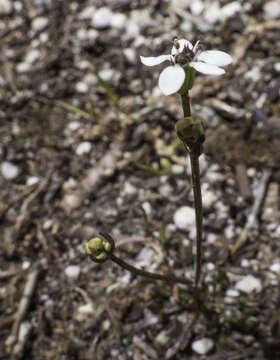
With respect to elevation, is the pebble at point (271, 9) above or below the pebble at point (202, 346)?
above

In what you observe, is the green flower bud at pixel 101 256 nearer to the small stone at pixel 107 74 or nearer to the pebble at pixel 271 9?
the small stone at pixel 107 74

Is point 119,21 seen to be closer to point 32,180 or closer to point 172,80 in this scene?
point 32,180

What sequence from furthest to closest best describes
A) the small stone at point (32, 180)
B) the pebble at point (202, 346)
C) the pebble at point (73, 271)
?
the small stone at point (32, 180), the pebble at point (73, 271), the pebble at point (202, 346)

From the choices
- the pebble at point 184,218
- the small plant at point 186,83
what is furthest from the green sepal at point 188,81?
the pebble at point 184,218

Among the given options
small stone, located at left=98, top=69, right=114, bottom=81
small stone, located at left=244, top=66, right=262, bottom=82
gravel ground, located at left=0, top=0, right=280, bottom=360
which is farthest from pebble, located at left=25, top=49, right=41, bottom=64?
small stone, located at left=244, top=66, right=262, bottom=82

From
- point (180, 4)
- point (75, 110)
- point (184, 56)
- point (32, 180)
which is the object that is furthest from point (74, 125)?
point (184, 56)

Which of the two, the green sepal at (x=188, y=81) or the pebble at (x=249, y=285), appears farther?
the pebble at (x=249, y=285)

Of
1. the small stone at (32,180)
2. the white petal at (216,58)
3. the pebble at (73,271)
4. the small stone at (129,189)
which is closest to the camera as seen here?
the white petal at (216,58)
